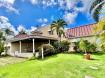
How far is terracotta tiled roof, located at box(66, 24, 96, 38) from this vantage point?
3757 centimetres

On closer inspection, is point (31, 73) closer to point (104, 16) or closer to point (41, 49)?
point (104, 16)

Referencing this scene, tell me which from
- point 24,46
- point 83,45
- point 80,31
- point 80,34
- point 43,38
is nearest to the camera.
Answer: point 83,45

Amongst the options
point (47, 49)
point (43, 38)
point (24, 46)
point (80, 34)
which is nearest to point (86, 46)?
point (80, 34)

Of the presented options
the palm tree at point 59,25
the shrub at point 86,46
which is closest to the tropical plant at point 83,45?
the shrub at point 86,46

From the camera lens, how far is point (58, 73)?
18.8 m

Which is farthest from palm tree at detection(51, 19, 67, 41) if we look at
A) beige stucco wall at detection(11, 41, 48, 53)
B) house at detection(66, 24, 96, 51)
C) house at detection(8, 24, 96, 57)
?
beige stucco wall at detection(11, 41, 48, 53)

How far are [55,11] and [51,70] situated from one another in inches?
975

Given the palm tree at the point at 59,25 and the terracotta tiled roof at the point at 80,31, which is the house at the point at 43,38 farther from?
the palm tree at the point at 59,25

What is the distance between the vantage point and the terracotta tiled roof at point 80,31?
37.6 metres

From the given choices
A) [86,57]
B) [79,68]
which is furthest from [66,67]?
[86,57]

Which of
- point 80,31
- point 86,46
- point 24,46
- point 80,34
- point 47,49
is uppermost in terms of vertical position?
point 80,31

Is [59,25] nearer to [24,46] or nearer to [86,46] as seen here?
[86,46]

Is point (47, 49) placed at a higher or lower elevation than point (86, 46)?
lower

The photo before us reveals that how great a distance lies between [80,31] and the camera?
39.8 meters
